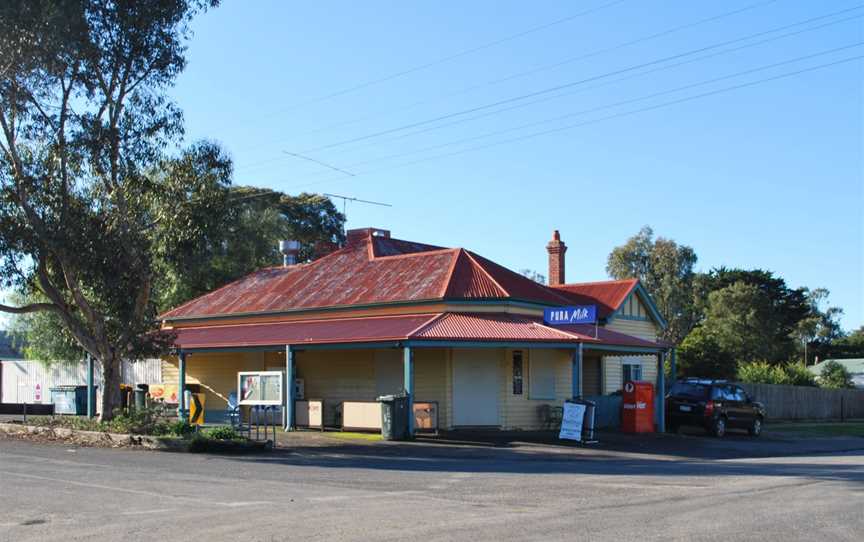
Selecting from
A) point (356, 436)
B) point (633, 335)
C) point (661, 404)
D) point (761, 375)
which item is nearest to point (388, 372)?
point (356, 436)

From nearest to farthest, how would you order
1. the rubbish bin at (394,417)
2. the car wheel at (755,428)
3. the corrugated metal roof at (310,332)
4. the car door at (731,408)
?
the rubbish bin at (394,417), the corrugated metal roof at (310,332), the car door at (731,408), the car wheel at (755,428)

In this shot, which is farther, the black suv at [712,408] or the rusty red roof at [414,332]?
the black suv at [712,408]

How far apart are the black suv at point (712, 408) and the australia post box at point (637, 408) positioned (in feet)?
4.93

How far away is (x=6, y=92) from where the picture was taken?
21.5m

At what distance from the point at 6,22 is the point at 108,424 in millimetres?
9699

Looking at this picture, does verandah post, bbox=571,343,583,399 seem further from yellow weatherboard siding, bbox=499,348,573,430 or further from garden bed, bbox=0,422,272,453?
garden bed, bbox=0,422,272,453

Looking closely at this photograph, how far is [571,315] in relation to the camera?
25.3 m

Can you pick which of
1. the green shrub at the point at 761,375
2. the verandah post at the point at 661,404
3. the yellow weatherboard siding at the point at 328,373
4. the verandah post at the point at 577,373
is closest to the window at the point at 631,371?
the verandah post at the point at 661,404

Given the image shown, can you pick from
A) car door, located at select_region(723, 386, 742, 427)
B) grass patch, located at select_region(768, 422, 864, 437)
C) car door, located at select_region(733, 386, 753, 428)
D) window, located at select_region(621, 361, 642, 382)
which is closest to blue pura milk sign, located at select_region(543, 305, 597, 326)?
car door, located at select_region(723, 386, 742, 427)

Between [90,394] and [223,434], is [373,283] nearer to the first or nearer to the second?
[90,394]

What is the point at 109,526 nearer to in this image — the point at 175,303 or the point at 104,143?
the point at 104,143

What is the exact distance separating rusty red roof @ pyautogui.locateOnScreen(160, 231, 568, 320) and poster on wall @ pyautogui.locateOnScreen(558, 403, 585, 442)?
15.0 feet

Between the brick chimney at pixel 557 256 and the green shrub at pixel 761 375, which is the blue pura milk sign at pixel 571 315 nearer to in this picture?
the brick chimney at pixel 557 256

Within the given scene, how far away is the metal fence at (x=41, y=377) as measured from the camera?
37.2 metres
